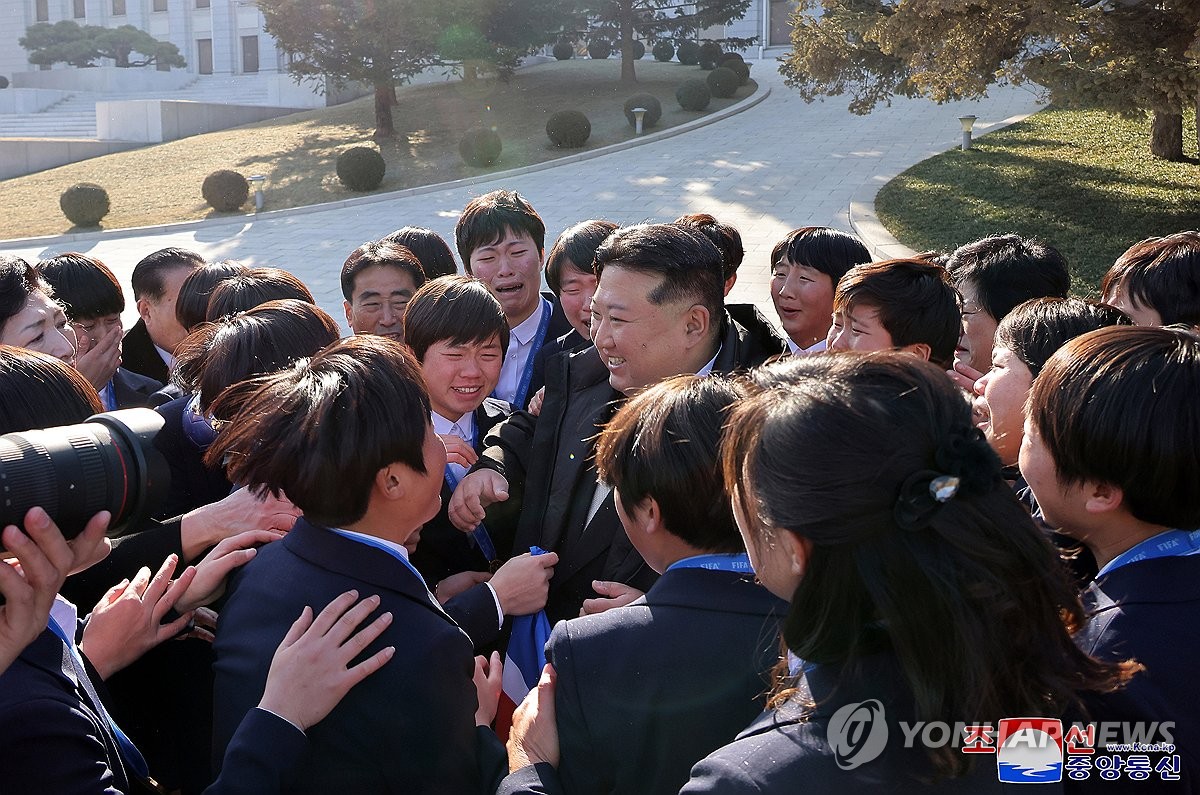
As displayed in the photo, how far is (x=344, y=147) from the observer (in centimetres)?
2534

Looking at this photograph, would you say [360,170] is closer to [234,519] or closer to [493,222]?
[493,222]

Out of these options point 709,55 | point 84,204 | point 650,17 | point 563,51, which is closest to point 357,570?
point 84,204

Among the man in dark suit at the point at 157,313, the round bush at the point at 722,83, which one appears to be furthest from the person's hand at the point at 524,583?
the round bush at the point at 722,83

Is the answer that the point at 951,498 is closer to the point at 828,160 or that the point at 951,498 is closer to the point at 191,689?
the point at 191,689

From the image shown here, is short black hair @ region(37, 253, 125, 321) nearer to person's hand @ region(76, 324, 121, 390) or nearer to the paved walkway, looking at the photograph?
person's hand @ region(76, 324, 121, 390)

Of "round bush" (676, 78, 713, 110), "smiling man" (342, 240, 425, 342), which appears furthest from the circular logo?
"round bush" (676, 78, 713, 110)

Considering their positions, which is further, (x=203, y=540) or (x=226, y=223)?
(x=226, y=223)

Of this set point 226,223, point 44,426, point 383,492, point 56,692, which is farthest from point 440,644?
point 226,223

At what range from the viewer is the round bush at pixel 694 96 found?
88.8 feet

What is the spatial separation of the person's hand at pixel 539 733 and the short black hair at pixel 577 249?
2791 mm

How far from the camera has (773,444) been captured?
4.50ft

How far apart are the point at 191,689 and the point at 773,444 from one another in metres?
1.76

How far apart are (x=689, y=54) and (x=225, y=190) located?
1872 centimetres

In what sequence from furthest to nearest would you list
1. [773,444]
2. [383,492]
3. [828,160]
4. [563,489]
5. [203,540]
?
[828,160], [563,489], [203,540], [383,492], [773,444]
